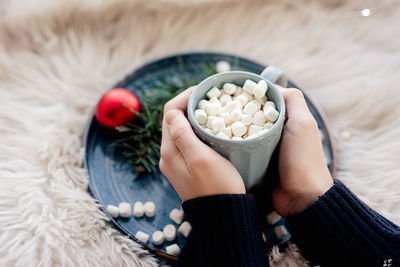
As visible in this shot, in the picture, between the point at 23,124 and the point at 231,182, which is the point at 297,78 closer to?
the point at 231,182

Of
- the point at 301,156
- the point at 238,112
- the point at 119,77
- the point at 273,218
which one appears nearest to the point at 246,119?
the point at 238,112

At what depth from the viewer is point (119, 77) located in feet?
2.76

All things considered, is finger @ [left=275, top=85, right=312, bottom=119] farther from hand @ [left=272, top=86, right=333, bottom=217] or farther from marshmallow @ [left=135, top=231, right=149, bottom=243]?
marshmallow @ [left=135, top=231, right=149, bottom=243]

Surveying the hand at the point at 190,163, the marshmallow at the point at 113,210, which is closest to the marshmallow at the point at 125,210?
the marshmallow at the point at 113,210

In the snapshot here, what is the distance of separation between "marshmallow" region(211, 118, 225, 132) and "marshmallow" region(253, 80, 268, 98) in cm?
7

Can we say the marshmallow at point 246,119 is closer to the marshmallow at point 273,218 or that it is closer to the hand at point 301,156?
the hand at point 301,156

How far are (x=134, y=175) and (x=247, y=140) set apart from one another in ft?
1.01

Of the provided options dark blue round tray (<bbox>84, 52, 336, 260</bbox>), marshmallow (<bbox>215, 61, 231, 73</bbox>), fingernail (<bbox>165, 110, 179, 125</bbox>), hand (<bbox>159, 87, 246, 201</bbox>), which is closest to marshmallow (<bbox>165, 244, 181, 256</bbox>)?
dark blue round tray (<bbox>84, 52, 336, 260</bbox>)

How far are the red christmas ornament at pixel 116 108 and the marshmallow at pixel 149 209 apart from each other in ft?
0.58

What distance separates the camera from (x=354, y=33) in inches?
34.3

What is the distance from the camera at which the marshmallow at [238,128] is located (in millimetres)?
465

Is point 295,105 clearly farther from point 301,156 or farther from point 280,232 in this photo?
point 280,232

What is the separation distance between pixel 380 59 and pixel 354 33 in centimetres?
9

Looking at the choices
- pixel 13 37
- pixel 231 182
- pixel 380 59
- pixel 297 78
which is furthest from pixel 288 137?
pixel 13 37
